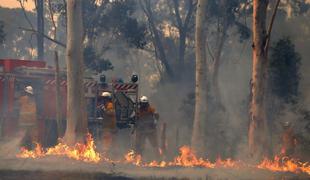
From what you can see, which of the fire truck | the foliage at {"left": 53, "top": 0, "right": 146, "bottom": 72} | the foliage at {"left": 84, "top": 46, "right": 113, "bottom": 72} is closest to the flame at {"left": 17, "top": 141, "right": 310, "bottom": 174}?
the fire truck

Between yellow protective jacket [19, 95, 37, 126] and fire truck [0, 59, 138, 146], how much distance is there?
3.99ft

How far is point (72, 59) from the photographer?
15477 millimetres

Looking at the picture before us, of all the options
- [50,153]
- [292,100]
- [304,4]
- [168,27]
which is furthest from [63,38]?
[50,153]

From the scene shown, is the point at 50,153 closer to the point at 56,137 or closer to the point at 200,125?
the point at 56,137

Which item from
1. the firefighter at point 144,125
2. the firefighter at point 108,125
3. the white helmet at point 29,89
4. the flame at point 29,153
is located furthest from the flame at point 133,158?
the white helmet at point 29,89

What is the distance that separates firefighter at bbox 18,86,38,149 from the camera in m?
15.4

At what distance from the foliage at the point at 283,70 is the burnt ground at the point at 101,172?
8864 millimetres

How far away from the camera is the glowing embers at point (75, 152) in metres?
13.9

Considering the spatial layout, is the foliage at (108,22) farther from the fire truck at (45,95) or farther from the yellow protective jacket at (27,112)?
the yellow protective jacket at (27,112)

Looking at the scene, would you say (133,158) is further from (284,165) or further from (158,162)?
(284,165)

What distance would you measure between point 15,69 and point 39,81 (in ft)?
3.25

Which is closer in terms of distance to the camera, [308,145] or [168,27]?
[308,145]

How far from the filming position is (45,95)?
1703 centimetres

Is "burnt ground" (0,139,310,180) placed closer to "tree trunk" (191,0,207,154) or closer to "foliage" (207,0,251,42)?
"tree trunk" (191,0,207,154)
